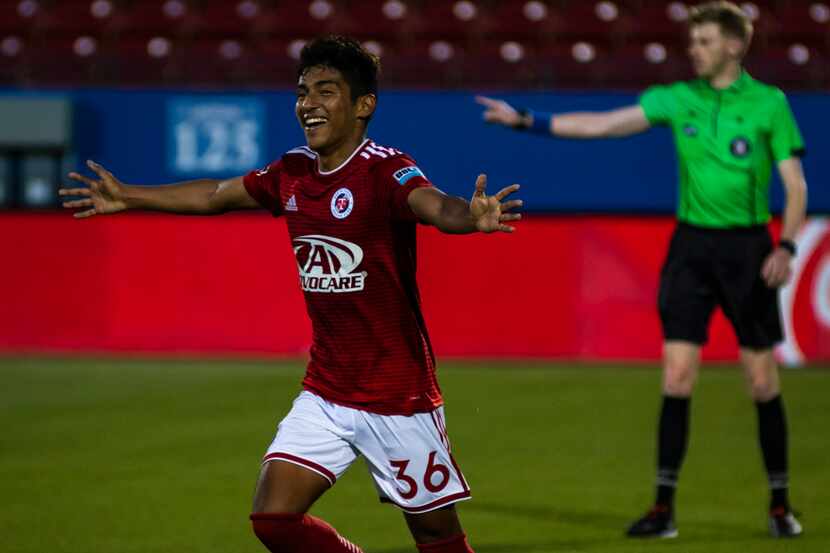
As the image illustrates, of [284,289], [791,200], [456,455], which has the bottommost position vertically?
[456,455]

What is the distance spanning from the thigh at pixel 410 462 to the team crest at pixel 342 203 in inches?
24.2

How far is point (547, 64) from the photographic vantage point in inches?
619

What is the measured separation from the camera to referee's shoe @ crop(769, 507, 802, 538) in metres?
6.11

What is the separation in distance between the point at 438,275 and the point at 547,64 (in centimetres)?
372

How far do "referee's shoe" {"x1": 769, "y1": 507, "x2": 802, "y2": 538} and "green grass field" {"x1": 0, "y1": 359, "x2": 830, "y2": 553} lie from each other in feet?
0.25

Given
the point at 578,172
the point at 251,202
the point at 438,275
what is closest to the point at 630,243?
the point at 438,275

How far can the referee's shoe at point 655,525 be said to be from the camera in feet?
20.0

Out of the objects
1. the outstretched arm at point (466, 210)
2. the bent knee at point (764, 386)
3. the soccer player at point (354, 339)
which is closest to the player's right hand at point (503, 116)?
the bent knee at point (764, 386)

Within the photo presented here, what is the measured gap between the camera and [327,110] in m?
4.46

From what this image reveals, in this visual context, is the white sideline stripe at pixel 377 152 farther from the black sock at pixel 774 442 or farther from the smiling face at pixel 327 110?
the black sock at pixel 774 442

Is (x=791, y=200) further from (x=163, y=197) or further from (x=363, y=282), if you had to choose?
(x=163, y=197)

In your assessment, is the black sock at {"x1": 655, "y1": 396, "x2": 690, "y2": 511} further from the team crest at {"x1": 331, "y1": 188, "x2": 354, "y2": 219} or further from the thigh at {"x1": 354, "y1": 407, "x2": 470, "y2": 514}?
the team crest at {"x1": 331, "y1": 188, "x2": 354, "y2": 219}

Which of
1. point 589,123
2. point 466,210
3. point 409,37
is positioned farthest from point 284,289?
point 466,210

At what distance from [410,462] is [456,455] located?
392cm
